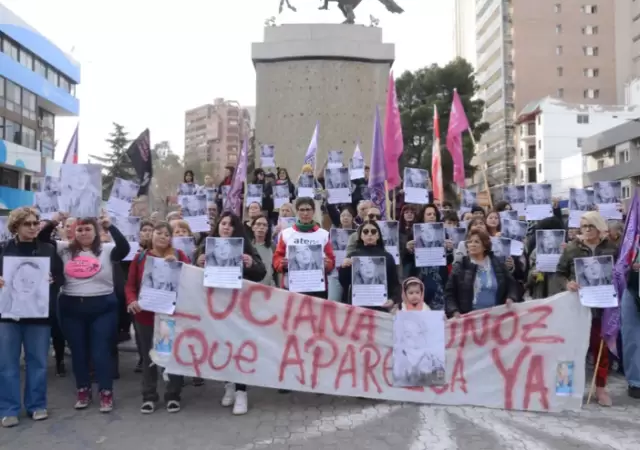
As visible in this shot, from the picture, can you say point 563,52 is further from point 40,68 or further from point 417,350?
point 417,350

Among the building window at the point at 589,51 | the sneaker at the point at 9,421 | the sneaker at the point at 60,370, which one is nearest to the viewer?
the sneaker at the point at 9,421

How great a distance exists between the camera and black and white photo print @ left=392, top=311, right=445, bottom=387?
5.70 metres

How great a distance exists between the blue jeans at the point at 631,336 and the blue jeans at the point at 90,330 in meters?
4.75

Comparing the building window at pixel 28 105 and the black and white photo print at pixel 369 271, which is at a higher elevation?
the building window at pixel 28 105

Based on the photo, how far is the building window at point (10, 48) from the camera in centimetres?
4272

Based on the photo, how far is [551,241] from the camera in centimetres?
674

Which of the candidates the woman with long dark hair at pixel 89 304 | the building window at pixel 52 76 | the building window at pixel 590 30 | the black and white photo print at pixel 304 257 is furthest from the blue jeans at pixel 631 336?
the building window at pixel 590 30

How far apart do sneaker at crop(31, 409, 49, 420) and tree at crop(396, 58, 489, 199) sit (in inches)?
1164

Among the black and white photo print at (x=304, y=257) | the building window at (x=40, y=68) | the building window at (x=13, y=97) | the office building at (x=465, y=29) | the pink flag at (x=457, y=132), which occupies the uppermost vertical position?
the office building at (x=465, y=29)

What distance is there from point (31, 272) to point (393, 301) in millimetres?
3109

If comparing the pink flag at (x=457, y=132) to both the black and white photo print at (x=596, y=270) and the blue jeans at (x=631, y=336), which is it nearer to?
the blue jeans at (x=631, y=336)

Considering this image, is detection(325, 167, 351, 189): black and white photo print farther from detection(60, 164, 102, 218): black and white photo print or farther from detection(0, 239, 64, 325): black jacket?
detection(0, 239, 64, 325): black jacket

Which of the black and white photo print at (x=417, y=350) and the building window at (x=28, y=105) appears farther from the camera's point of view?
the building window at (x=28, y=105)

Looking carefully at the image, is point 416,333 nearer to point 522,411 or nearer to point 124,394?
point 522,411
